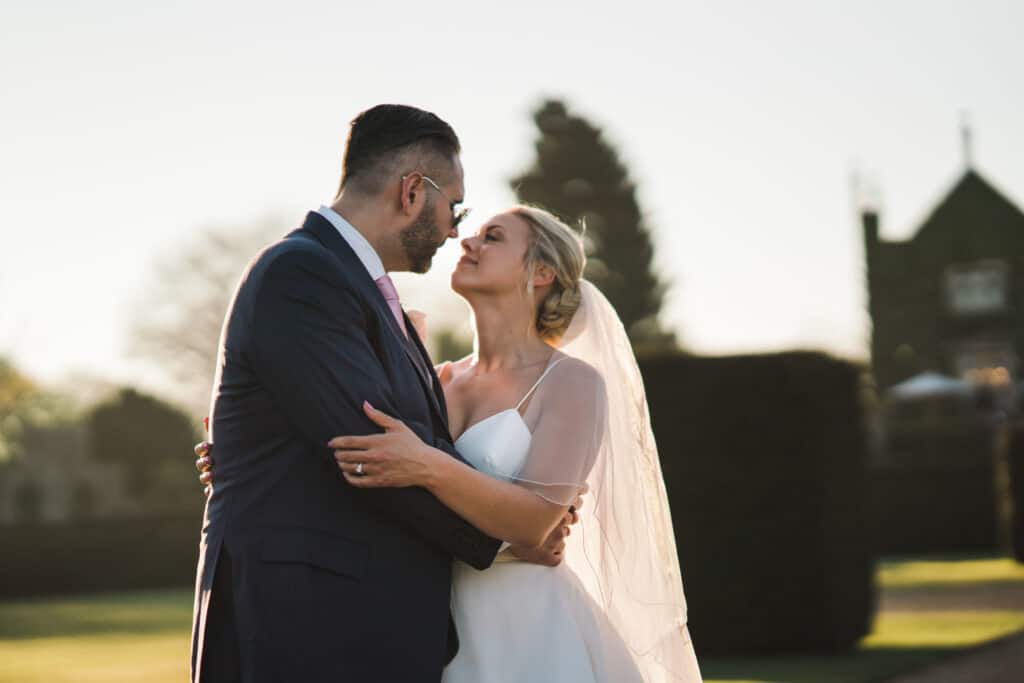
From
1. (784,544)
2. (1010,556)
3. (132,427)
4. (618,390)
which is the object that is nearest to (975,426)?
(1010,556)


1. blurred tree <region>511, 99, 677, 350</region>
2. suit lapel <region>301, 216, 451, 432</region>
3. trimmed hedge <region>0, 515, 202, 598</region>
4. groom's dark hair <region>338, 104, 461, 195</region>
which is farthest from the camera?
blurred tree <region>511, 99, 677, 350</region>

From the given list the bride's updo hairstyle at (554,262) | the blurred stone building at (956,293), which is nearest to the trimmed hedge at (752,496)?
the bride's updo hairstyle at (554,262)

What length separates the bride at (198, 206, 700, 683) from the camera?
14.8 ft

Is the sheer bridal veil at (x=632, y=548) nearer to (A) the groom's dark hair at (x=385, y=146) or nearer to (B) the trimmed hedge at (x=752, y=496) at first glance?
(A) the groom's dark hair at (x=385, y=146)

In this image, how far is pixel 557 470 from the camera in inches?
173

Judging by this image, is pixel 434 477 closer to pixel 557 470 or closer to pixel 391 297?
pixel 391 297

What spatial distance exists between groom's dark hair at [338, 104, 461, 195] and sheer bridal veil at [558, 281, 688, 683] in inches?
50.5

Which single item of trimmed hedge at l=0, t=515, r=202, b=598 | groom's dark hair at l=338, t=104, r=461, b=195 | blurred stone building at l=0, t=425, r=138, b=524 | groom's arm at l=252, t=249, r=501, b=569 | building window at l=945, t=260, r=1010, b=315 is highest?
groom's dark hair at l=338, t=104, r=461, b=195

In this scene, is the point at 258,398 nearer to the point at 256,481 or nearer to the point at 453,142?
the point at 256,481

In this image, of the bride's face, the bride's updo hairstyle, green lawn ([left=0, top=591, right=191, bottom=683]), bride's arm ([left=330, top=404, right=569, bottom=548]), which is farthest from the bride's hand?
green lawn ([left=0, top=591, right=191, bottom=683])

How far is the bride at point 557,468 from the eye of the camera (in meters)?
4.50

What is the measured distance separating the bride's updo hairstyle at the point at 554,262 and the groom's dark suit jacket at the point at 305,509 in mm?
1489

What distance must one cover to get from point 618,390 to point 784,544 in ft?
22.1

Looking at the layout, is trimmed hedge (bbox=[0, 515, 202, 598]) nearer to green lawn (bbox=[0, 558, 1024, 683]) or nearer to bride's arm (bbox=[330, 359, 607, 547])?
green lawn (bbox=[0, 558, 1024, 683])
